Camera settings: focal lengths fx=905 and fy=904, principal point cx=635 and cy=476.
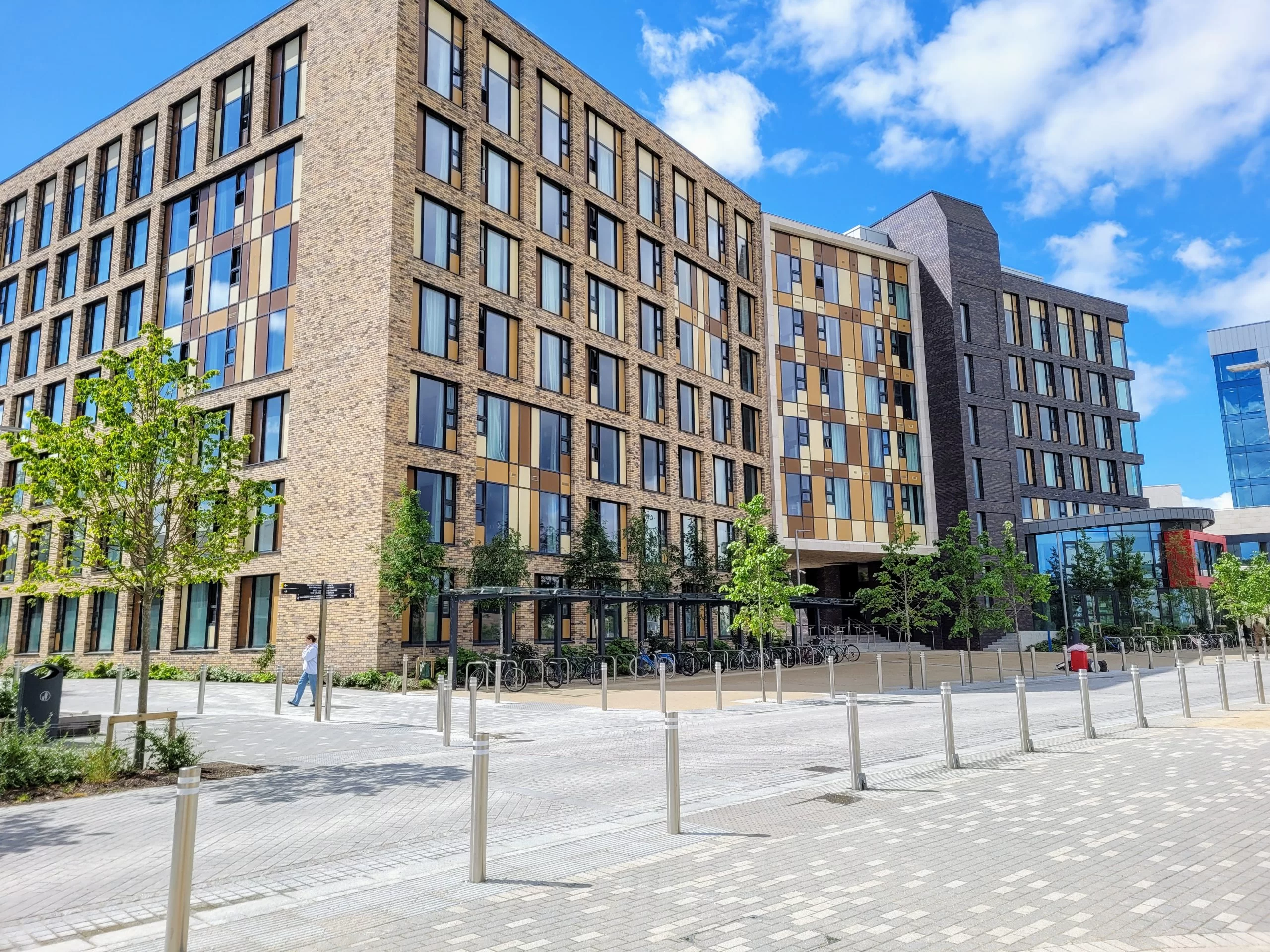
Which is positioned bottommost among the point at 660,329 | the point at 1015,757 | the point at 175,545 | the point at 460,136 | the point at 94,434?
the point at 1015,757

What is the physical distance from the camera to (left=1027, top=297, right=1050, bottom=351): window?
63.4 meters

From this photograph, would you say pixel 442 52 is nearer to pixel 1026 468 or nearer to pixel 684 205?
pixel 684 205

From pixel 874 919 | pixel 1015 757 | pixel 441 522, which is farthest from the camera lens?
pixel 441 522

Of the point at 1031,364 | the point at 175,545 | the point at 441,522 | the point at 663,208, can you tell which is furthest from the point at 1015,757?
the point at 1031,364

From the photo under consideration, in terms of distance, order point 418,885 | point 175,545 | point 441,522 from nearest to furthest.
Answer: point 418,885 < point 175,545 < point 441,522

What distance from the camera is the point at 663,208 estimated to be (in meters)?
43.5

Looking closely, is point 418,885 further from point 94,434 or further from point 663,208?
point 663,208

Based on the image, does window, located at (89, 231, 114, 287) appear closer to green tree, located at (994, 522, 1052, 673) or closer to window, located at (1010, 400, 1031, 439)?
green tree, located at (994, 522, 1052, 673)

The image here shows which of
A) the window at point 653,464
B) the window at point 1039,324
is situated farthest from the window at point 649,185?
the window at point 1039,324

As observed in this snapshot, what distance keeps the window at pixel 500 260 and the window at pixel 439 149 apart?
84.2 inches

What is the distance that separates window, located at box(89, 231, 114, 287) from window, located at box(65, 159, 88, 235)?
7.56 feet

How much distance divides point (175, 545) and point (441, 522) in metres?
18.3

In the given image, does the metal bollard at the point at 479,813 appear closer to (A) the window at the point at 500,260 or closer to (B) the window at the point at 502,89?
(A) the window at the point at 500,260

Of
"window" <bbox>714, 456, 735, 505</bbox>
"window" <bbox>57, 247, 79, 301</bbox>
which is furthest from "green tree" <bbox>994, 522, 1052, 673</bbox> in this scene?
"window" <bbox>57, 247, 79, 301</bbox>
